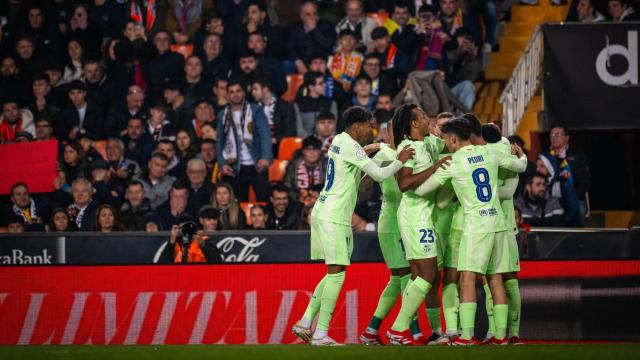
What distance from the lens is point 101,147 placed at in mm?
16156

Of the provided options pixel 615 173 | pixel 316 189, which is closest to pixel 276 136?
pixel 316 189

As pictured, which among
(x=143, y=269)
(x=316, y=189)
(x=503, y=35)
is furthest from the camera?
(x=503, y=35)

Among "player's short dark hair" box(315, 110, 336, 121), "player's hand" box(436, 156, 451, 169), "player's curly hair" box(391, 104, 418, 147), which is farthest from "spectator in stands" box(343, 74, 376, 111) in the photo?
"player's hand" box(436, 156, 451, 169)

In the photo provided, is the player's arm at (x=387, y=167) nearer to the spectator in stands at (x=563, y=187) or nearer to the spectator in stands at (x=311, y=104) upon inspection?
the spectator in stands at (x=563, y=187)

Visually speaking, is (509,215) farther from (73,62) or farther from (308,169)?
(73,62)

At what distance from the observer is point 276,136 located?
15.8 metres

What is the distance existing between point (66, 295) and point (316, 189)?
3.80m

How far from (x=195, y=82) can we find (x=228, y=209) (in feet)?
11.2

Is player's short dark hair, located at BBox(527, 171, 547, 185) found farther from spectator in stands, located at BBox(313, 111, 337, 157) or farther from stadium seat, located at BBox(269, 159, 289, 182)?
stadium seat, located at BBox(269, 159, 289, 182)

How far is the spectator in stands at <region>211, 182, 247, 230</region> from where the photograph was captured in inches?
536

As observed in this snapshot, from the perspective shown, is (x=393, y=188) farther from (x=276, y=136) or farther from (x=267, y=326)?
(x=276, y=136)

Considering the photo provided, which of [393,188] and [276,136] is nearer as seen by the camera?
[393,188]

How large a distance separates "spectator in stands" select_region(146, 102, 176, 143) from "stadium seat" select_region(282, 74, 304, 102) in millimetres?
1743

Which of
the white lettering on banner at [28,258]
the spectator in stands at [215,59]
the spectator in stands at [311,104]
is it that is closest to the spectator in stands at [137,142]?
the spectator in stands at [215,59]
